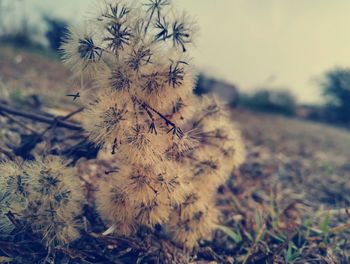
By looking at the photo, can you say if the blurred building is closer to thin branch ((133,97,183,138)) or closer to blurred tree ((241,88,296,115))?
blurred tree ((241,88,296,115))

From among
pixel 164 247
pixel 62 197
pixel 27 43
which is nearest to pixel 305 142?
pixel 164 247

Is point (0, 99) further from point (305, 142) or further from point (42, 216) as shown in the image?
point (305, 142)

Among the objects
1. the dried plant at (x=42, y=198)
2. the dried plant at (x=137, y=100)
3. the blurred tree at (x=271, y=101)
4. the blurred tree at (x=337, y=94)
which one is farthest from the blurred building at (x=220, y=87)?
the dried plant at (x=42, y=198)

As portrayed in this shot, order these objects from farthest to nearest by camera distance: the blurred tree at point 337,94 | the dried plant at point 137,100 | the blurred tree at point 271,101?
the blurred tree at point 337,94 < the blurred tree at point 271,101 < the dried plant at point 137,100

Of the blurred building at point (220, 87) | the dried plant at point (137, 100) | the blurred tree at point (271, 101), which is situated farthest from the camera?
the blurred tree at point (271, 101)

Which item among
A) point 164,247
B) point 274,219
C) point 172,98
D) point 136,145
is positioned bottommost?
point 164,247

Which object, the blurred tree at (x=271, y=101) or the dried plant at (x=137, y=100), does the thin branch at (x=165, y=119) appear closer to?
the dried plant at (x=137, y=100)

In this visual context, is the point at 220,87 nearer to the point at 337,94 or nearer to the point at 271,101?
the point at 271,101
